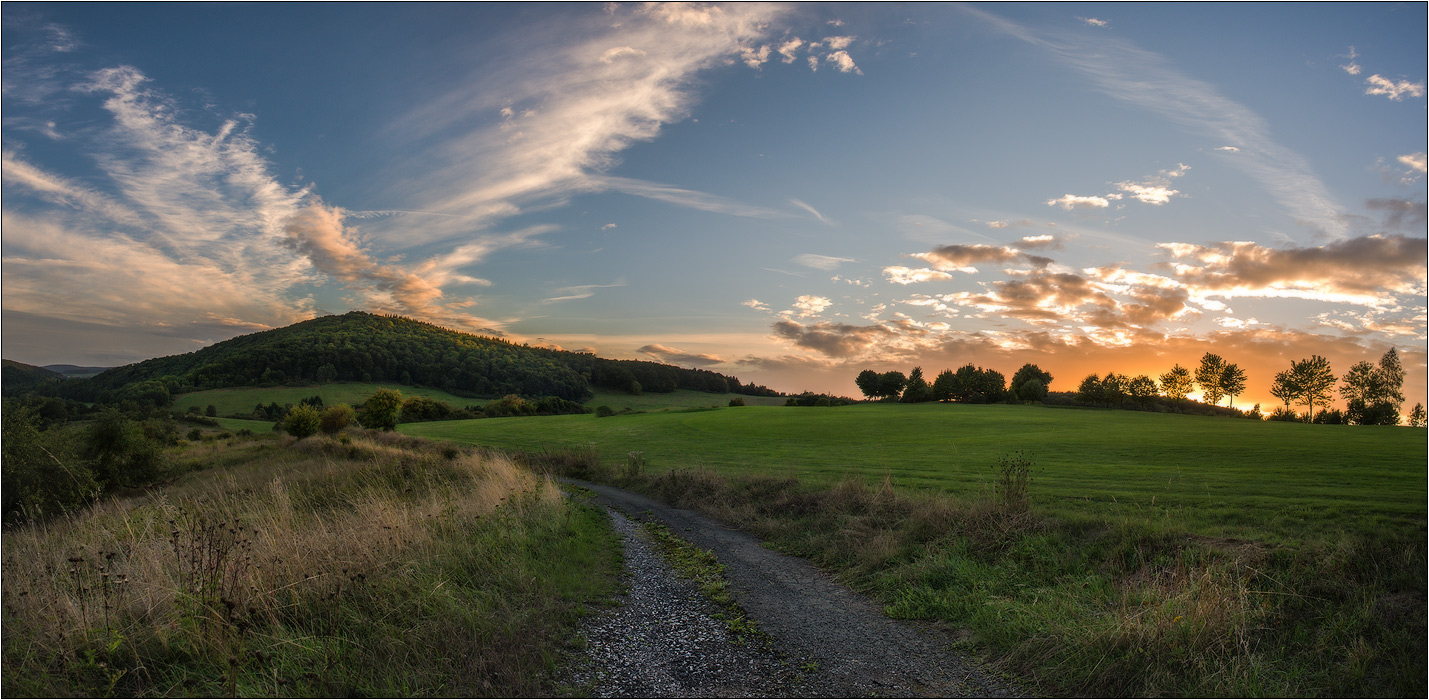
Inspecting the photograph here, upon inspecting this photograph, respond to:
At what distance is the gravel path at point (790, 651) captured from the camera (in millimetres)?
6156

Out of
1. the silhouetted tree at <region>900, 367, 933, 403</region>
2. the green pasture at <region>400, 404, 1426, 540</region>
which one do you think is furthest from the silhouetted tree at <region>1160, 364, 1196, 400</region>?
the green pasture at <region>400, 404, 1426, 540</region>

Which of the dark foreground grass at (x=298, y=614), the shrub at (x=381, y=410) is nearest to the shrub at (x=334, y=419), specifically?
the shrub at (x=381, y=410)

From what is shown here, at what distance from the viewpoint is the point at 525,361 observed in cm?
12219

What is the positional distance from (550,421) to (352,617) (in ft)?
242

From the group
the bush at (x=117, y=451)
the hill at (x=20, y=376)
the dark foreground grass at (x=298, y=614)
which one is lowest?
the bush at (x=117, y=451)

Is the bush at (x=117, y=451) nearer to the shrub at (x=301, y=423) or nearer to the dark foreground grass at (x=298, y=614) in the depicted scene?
the shrub at (x=301, y=423)

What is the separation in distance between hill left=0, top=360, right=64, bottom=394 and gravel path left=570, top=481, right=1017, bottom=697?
3776 cm

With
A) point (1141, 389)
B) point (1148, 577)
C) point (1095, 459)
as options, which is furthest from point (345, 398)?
point (1141, 389)

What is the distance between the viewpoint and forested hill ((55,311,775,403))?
91.2 meters

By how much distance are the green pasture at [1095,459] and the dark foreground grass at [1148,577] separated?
0.22m

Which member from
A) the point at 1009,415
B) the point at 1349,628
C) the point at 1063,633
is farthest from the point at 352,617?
the point at 1009,415

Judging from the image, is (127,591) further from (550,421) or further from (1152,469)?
(550,421)

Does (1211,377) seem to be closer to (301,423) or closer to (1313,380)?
(1313,380)

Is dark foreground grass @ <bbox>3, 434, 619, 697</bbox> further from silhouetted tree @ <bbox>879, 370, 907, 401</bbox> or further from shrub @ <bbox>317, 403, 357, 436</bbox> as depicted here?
silhouetted tree @ <bbox>879, 370, 907, 401</bbox>
